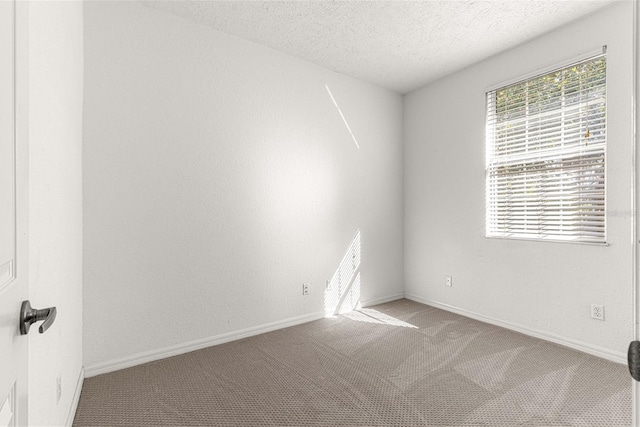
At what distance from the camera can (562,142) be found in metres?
2.74

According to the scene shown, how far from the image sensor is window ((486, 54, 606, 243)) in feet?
8.32

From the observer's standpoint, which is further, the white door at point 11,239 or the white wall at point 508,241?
the white wall at point 508,241

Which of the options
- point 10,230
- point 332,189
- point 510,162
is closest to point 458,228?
point 510,162

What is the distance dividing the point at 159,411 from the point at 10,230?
5.50 feet

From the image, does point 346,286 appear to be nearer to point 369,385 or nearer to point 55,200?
point 369,385

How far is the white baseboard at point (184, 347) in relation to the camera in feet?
7.37

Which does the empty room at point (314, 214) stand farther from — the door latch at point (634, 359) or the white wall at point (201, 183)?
the door latch at point (634, 359)

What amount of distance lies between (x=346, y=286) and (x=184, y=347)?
182cm

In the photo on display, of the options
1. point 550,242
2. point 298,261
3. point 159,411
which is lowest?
point 159,411

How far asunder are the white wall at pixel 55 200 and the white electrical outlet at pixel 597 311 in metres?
3.52

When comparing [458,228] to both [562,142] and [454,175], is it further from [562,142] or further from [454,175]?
[562,142]

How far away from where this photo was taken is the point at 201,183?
8.78ft

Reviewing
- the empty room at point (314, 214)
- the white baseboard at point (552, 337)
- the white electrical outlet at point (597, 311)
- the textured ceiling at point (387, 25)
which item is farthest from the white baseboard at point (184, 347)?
the textured ceiling at point (387, 25)

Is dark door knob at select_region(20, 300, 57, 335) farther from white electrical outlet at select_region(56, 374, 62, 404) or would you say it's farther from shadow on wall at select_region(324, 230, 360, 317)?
shadow on wall at select_region(324, 230, 360, 317)
